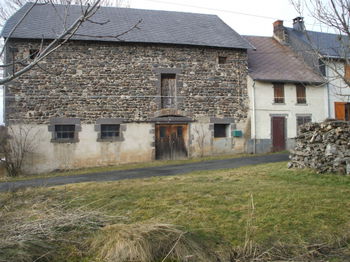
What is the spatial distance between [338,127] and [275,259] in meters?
5.98

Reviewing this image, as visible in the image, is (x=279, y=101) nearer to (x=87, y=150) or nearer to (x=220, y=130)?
(x=220, y=130)

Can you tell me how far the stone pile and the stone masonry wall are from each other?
286 inches

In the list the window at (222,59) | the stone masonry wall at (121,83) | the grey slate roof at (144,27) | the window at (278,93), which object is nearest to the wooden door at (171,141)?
the stone masonry wall at (121,83)

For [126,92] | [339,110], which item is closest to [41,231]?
[126,92]

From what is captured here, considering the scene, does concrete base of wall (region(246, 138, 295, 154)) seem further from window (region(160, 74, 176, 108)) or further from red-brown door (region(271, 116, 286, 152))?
window (region(160, 74, 176, 108))

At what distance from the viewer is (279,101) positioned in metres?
17.4

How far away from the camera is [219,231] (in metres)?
4.23

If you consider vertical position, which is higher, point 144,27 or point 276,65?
point 144,27

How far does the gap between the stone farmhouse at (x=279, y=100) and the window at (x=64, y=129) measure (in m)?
8.79

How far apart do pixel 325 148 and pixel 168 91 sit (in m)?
8.76

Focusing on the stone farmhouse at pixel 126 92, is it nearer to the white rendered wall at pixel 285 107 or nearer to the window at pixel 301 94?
the white rendered wall at pixel 285 107

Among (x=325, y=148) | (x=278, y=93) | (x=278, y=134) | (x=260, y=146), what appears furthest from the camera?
(x=278, y=93)

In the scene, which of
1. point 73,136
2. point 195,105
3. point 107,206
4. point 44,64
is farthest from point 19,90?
point 107,206

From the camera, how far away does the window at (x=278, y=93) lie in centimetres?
1732
